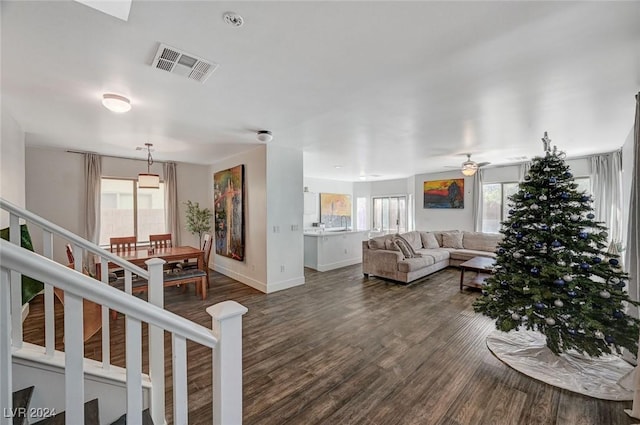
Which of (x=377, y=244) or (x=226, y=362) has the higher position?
(x=226, y=362)

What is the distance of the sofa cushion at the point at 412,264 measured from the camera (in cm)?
497

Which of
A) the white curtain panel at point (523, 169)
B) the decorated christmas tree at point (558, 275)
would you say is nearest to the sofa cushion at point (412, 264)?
the decorated christmas tree at point (558, 275)

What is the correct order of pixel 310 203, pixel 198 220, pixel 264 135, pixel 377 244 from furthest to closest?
pixel 310 203
pixel 198 220
pixel 377 244
pixel 264 135

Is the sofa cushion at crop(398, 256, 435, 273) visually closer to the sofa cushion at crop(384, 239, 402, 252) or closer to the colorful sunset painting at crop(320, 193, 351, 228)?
the sofa cushion at crop(384, 239, 402, 252)

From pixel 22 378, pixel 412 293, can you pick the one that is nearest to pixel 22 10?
pixel 22 378

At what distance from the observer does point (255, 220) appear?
479cm

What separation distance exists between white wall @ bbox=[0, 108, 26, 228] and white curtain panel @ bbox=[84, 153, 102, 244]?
4.08ft

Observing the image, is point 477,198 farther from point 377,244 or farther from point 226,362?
point 226,362

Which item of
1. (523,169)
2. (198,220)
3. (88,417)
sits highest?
(523,169)

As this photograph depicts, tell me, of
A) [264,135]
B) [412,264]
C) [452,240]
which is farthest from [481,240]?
[264,135]

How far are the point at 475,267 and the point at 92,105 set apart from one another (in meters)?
6.09

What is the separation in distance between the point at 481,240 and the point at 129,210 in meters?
8.27

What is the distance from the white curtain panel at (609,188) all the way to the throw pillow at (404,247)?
3556 mm

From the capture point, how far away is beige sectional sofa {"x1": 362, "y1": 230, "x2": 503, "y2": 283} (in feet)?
16.8
